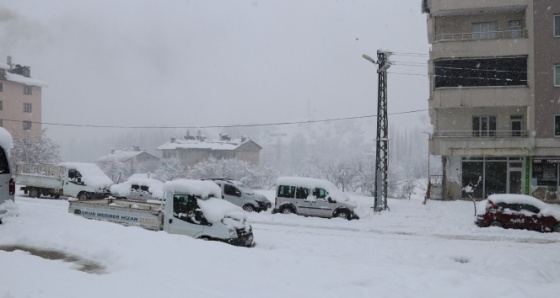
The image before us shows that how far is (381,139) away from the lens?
22547 millimetres

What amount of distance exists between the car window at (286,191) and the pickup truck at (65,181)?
10778 millimetres

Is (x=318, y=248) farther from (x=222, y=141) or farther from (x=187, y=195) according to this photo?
(x=222, y=141)

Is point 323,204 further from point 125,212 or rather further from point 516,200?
point 125,212

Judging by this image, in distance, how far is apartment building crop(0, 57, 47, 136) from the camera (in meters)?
59.7

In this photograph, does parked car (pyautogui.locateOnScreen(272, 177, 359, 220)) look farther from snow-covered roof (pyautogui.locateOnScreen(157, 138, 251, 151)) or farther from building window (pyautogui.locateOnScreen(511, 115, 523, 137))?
snow-covered roof (pyautogui.locateOnScreen(157, 138, 251, 151))

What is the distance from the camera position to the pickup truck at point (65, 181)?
2469 cm

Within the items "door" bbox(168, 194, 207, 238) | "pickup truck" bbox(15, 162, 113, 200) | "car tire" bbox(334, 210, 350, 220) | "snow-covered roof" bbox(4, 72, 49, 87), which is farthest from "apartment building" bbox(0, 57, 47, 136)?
"door" bbox(168, 194, 207, 238)

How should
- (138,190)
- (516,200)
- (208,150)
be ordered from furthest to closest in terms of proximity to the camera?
(208,150) < (138,190) < (516,200)

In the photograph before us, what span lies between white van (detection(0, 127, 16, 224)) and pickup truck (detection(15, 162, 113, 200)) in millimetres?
15025

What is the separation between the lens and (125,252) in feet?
24.5

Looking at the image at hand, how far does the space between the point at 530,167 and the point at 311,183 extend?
1593 centimetres

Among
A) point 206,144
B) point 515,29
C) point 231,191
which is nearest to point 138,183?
point 231,191

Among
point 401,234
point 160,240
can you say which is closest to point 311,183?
point 401,234

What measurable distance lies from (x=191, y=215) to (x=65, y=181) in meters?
16.4
